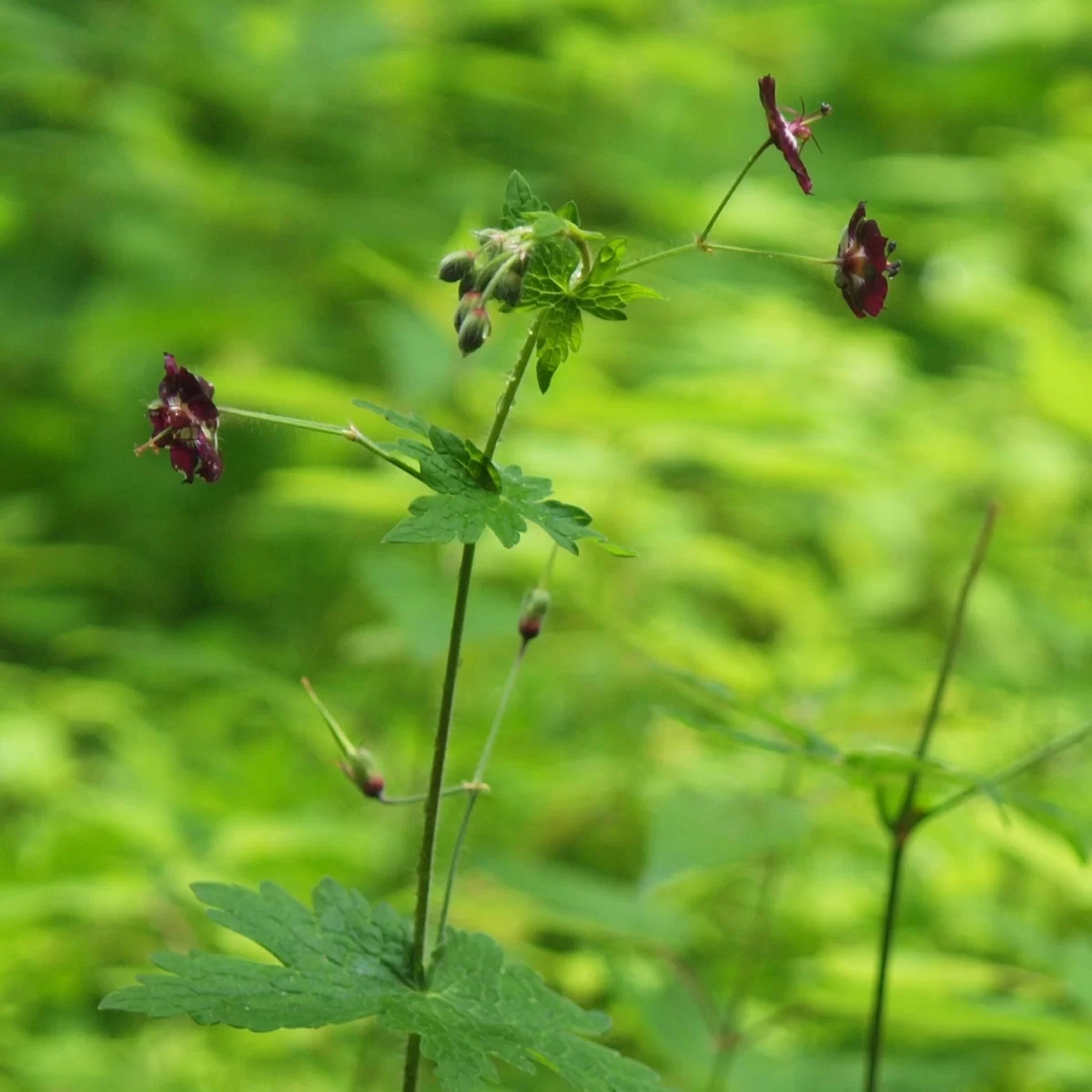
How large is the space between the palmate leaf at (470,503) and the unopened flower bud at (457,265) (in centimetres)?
8

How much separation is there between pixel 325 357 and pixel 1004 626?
2.09 m

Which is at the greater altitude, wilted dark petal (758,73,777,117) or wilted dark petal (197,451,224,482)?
wilted dark petal (758,73,777,117)

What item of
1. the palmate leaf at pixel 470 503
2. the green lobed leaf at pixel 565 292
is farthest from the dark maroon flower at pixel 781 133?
the palmate leaf at pixel 470 503

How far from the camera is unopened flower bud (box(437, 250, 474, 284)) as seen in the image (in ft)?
2.26

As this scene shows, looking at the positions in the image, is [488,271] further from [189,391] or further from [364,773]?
[364,773]

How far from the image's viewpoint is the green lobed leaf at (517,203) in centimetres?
71

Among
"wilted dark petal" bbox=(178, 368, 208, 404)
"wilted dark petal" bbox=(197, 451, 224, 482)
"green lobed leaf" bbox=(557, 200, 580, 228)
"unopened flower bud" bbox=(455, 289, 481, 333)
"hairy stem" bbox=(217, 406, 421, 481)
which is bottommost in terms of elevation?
"wilted dark petal" bbox=(197, 451, 224, 482)

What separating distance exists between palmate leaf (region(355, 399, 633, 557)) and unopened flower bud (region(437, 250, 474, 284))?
0.27ft

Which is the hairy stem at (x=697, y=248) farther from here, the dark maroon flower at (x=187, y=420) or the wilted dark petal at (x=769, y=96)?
the dark maroon flower at (x=187, y=420)

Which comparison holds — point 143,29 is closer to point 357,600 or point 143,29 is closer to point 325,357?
point 325,357

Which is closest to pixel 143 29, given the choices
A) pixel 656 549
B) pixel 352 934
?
pixel 656 549

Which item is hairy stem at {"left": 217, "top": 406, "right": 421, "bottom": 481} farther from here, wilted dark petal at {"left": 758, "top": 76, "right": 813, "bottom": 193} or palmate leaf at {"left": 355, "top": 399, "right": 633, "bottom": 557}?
wilted dark petal at {"left": 758, "top": 76, "right": 813, "bottom": 193}

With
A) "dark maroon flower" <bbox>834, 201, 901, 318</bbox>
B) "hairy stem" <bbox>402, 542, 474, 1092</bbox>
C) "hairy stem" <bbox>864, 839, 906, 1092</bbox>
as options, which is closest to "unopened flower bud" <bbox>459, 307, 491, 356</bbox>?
"hairy stem" <bbox>402, 542, 474, 1092</bbox>

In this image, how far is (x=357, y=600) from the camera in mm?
3049
